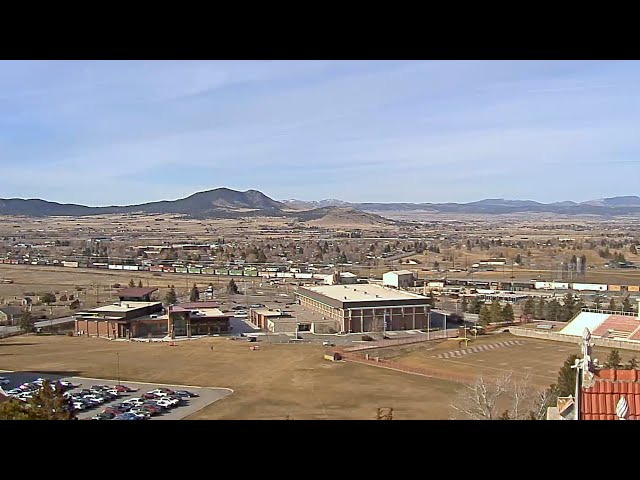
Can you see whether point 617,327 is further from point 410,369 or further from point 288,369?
point 288,369

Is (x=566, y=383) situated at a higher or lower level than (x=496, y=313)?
higher

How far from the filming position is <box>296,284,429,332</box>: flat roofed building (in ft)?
40.6

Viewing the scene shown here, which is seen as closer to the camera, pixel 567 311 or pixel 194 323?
pixel 194 323

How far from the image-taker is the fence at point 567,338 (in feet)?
31.6

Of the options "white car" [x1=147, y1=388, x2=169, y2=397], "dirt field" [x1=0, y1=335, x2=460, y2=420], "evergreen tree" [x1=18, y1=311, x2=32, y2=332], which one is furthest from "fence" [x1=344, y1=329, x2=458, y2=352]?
"evergreen tree" [x1=18, y1=311, x2=32, y2=332]

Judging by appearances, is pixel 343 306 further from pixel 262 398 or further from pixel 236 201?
pixel 236 201

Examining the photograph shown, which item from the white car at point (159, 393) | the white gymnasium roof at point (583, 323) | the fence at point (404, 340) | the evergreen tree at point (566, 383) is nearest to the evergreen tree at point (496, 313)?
the fence at point (404, 340)

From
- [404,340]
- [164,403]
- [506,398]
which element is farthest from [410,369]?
[164,403]

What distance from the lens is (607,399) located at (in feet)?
8.70

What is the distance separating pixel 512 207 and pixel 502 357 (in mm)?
80833

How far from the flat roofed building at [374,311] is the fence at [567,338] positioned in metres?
1.85

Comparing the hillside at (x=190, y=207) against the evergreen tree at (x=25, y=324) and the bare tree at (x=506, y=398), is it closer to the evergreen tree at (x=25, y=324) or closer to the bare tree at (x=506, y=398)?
the evergreen tree at (x=25, y=324)

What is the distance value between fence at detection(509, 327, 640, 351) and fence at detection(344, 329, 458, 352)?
3.63ft

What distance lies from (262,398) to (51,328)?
7549 mm
